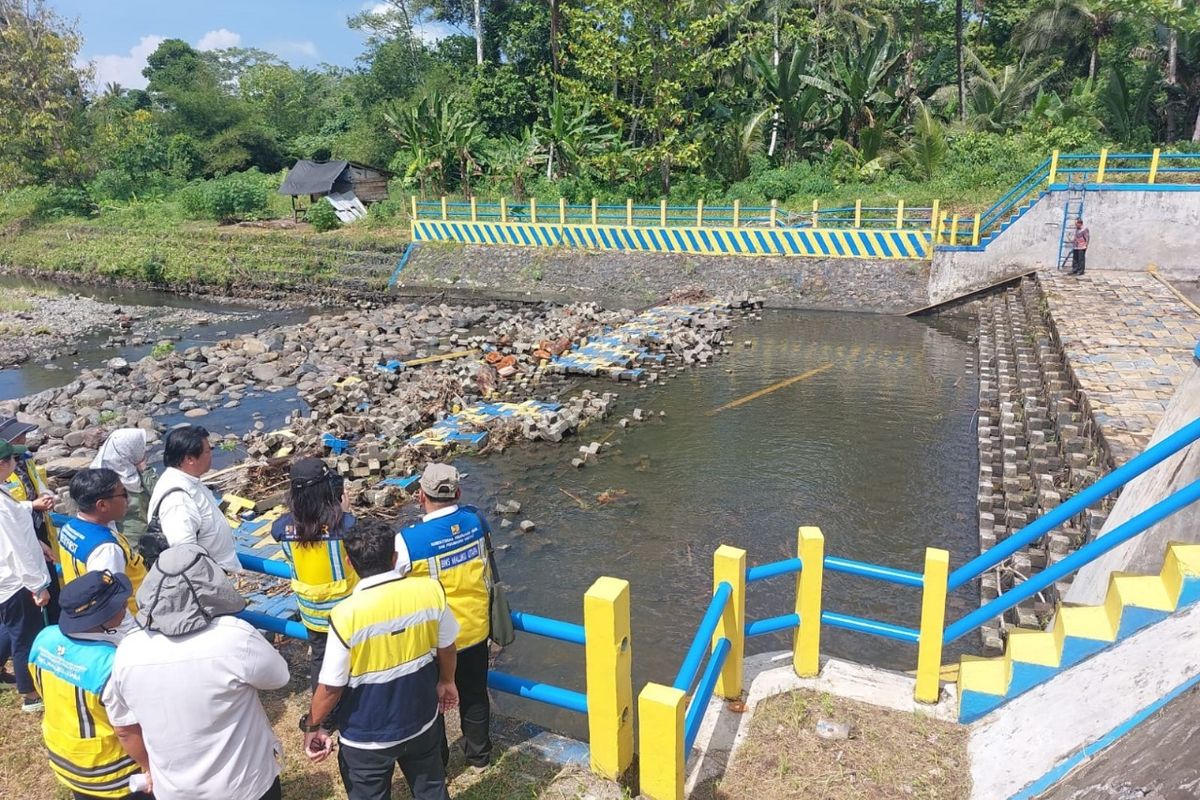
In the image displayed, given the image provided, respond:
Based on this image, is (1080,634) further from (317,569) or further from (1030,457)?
(1030,457)

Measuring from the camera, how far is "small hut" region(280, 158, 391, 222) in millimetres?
29797

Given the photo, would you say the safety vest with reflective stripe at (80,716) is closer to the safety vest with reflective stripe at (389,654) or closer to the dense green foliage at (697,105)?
the safety vest with reflective stripe at (389,654)

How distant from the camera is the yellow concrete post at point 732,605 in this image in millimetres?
3648

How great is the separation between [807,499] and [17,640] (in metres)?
7.69

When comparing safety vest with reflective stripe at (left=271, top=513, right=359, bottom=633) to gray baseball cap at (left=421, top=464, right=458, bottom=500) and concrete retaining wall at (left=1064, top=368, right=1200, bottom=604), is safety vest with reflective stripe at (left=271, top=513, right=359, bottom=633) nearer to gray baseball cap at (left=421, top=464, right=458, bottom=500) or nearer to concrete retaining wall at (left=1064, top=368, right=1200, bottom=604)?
gray baseball cap at (left=421, top=464, right=458, bottom=500)

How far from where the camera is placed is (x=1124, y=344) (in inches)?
414

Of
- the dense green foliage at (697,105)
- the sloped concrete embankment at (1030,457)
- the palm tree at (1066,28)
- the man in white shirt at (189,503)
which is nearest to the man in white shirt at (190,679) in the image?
the man in white shirt at (189,503)

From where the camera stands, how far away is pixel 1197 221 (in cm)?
1593

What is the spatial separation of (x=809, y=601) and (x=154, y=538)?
11.7 ft

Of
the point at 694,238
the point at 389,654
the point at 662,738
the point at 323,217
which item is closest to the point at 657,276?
the point at 694,238

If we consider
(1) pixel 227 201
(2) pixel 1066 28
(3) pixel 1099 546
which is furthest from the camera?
(1) pixel 227 201

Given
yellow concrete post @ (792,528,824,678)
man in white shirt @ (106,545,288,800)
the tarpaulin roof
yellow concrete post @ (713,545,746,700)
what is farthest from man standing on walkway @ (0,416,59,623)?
the tarpaulin roof

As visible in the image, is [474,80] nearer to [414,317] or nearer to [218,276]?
[218,276]

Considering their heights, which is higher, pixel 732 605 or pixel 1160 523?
pixel 1160 523
